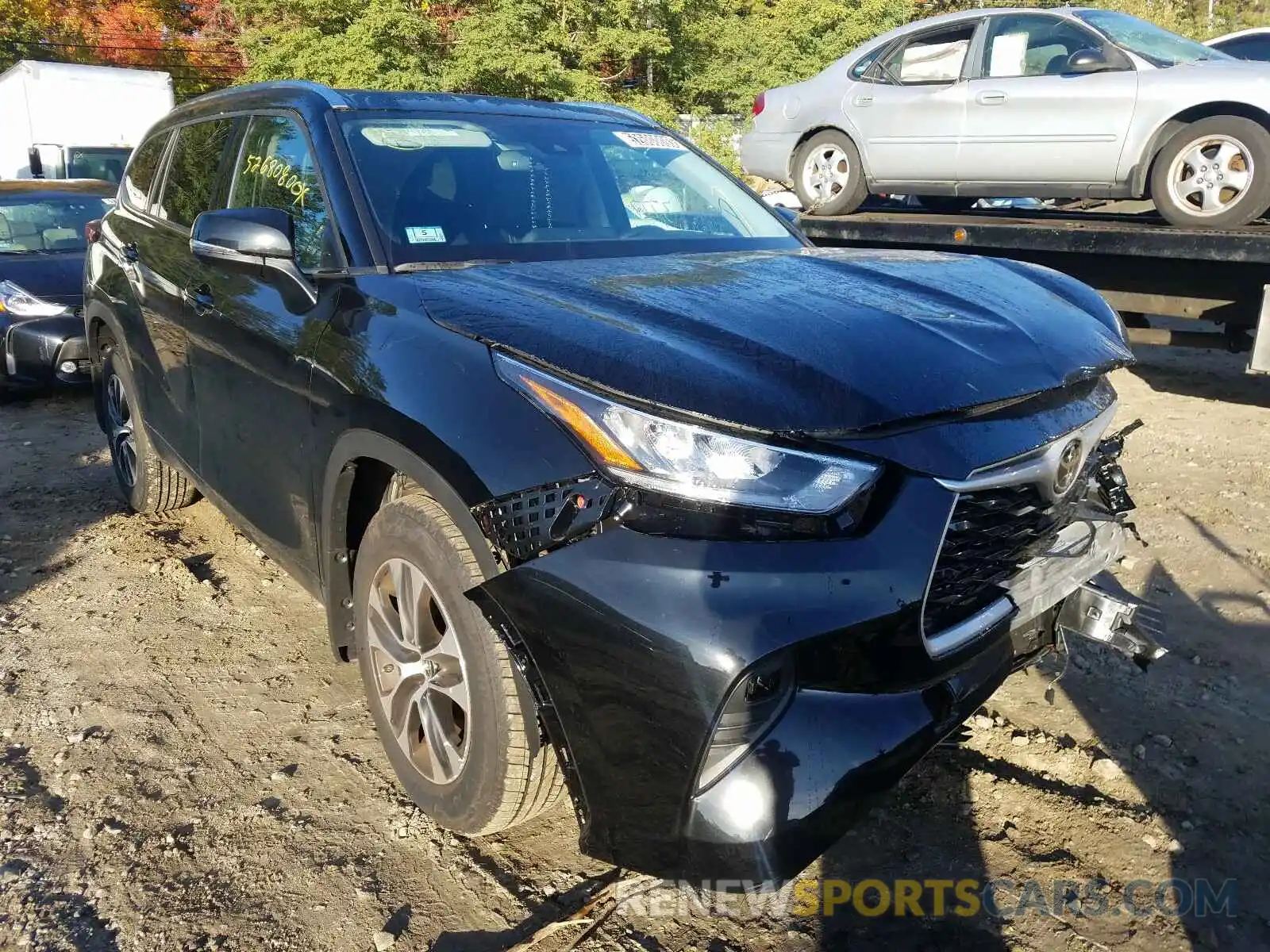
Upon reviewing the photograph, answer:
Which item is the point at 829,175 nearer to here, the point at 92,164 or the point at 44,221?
the point at 44,221

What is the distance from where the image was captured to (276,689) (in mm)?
3324

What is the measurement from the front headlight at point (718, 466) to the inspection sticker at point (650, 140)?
2103 mm

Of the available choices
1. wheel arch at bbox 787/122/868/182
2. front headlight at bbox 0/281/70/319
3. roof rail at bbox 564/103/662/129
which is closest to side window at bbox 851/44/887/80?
wheel arch at bbox 787/122/868/182

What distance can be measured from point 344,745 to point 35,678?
1236 mm

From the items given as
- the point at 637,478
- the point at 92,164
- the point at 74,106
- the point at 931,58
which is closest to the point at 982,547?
the point at 637,478

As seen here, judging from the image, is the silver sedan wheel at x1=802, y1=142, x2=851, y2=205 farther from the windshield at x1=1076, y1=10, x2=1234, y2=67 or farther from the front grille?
the front grille

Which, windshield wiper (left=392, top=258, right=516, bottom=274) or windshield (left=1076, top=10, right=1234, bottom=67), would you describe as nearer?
windshield wiper (left=392, top=258, right=516, bottom=274)

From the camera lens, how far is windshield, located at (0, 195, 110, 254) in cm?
820

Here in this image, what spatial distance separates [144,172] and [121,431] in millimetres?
1242

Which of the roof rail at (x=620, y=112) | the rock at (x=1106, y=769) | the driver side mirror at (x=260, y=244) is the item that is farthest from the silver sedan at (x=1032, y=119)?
the driver side mirror at (x=260, y=244)

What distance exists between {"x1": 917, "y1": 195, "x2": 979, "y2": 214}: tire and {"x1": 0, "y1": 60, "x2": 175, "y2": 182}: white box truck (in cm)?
1313

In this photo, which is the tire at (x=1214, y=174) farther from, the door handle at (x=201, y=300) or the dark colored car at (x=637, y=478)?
the door handle at (x=201, y=300)

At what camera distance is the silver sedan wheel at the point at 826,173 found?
7469 mm

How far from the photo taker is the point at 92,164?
14000mm
